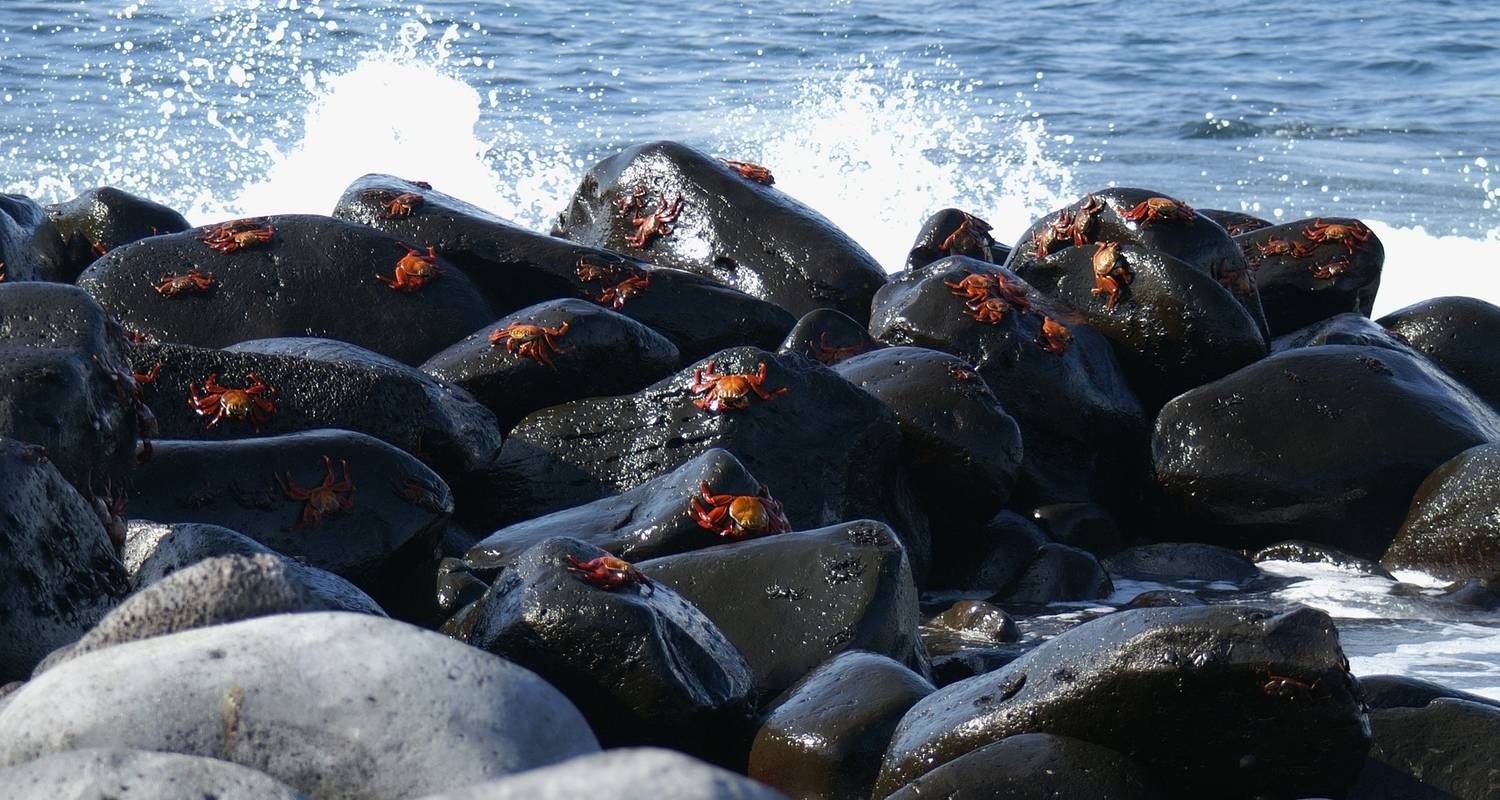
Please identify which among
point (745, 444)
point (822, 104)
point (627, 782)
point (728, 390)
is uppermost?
point (627, 782)

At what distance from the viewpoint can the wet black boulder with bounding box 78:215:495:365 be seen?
26.5 ft

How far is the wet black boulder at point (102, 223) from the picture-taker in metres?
9.10

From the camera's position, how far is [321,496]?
588cm

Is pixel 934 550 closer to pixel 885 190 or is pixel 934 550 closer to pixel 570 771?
pixel 570 771

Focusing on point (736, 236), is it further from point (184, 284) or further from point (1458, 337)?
point (1458, 337)

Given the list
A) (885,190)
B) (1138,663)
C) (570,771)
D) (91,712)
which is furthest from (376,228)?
(885,190)

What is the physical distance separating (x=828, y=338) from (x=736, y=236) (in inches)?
59.1

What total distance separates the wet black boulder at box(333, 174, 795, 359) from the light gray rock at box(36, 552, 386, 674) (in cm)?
527

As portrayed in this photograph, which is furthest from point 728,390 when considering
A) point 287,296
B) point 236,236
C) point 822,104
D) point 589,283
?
point 822,104

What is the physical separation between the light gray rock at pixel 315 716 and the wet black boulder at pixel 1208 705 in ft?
6.64

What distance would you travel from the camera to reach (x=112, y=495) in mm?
5230

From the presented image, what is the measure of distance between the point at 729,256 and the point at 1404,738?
5.43 metres

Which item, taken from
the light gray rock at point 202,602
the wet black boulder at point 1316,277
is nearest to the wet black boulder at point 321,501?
the light gray rock at point 202,602

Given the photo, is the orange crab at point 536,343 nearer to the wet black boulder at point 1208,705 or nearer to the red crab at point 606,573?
the red crab at point 606,573
